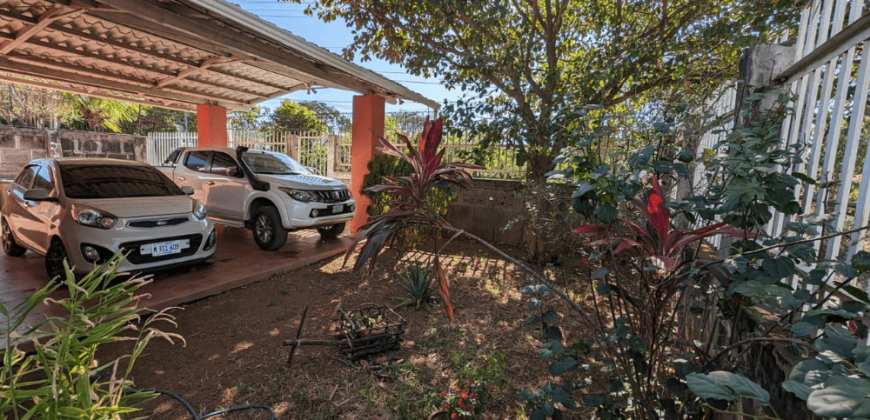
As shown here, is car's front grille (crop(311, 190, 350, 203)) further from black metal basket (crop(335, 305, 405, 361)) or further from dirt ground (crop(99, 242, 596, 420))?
black metal basket (crop(335, 305, 405, 361))

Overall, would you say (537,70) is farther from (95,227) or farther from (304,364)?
(95,227)

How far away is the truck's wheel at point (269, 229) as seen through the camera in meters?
6.59

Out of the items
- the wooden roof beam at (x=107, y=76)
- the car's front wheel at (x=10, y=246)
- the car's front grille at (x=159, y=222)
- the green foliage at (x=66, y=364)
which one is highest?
the wooden roof beam at (x=107, y=76)

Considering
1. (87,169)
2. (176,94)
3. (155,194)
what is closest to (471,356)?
(155,194)

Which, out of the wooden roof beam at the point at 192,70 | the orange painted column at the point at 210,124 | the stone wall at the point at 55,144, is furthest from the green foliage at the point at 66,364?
the stone wall at the point at 55,144

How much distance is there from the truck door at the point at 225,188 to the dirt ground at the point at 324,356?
234 centimetres

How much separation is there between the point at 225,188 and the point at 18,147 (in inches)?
388

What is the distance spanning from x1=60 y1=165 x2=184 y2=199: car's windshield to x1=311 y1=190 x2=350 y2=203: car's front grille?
6.51 ft

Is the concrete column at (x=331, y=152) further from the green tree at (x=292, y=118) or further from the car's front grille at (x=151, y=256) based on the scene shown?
the car's front grille at (x=151, y=256)

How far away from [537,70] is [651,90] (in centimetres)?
169

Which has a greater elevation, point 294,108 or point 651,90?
point 294,108

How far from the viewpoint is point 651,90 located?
5281 mm

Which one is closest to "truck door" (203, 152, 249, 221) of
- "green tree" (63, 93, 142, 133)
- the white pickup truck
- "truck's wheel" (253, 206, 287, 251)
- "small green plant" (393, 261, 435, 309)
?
the white pickup truck

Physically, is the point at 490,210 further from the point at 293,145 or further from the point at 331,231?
the point at 293,145
